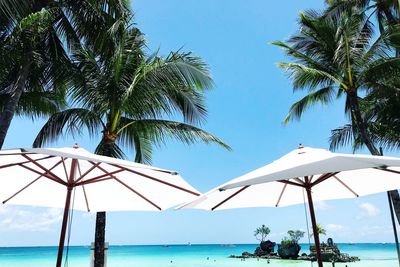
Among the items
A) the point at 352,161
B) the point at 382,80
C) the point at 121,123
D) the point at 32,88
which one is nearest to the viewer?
the point at 352,161

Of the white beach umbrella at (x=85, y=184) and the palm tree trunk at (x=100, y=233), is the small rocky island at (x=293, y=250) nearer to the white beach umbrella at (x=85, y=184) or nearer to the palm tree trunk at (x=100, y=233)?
the palm tree trunk at (x=100, y=233)

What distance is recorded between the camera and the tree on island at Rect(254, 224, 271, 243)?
5361 cm

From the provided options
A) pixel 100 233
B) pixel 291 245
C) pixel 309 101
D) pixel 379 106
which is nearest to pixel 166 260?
pixel 291 245

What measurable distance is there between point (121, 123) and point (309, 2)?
9487 millimetres

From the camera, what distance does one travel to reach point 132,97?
8.95 metres

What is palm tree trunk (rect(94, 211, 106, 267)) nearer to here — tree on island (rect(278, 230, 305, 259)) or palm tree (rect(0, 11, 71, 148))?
palm tree (rect(0, 11, 71, 148))

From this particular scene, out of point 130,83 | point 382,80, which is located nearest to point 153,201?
point 130,83

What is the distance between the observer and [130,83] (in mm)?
9195

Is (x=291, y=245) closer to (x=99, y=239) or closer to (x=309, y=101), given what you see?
(x=309, y=101)

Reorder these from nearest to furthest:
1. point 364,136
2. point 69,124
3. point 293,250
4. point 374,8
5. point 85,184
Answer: point 85,184 → point 69,124 → point 364,136 → point 374,8 → point 293,250

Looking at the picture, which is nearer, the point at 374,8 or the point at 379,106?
the point at 379,106

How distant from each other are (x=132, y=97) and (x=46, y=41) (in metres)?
3.58

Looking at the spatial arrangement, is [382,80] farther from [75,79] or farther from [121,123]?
[75,79]

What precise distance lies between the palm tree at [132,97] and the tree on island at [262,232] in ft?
151
